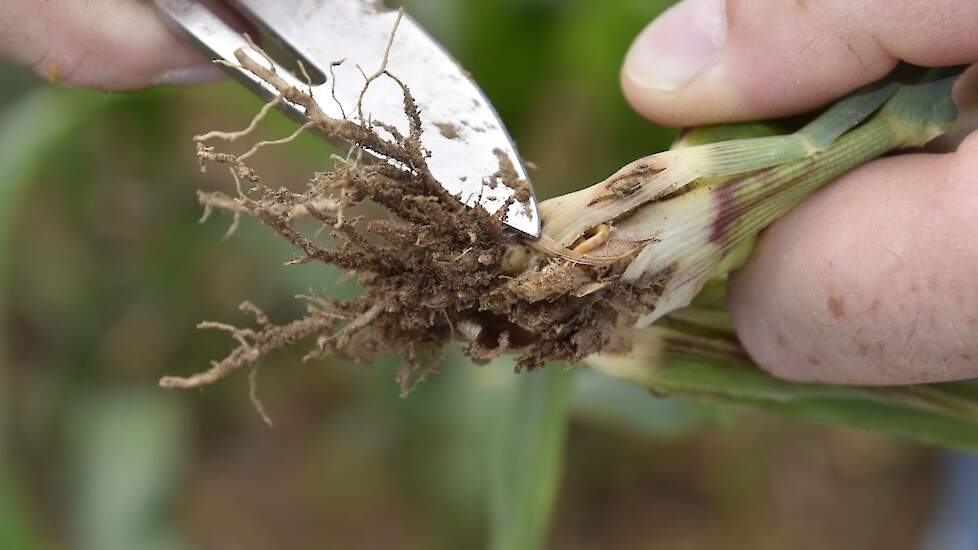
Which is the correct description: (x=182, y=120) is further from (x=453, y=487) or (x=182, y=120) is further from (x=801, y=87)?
(x=801, y=87)

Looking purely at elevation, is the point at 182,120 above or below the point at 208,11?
above

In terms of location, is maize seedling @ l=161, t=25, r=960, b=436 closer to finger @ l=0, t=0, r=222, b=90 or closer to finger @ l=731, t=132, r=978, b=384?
finger @ l=731, t=132, r=978, b=384

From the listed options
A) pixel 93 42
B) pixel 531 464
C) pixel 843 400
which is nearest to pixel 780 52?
pixel 843 400

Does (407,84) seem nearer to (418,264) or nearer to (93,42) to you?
(418,264)

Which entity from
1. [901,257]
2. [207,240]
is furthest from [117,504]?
[901,257]

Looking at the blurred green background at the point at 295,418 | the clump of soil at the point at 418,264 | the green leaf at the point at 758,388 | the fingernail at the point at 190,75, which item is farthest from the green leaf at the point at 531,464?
the blurred green background at the point at 295,418

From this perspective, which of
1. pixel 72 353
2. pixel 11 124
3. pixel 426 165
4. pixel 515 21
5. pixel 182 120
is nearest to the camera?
pixel 426 165

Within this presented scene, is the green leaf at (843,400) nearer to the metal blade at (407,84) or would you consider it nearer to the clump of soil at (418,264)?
the clump of soil at (418,264)

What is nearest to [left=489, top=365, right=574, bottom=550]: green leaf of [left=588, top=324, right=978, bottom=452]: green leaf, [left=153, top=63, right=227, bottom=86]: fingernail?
[left=588, top=324, right=978, bottom=452]: green leaf
